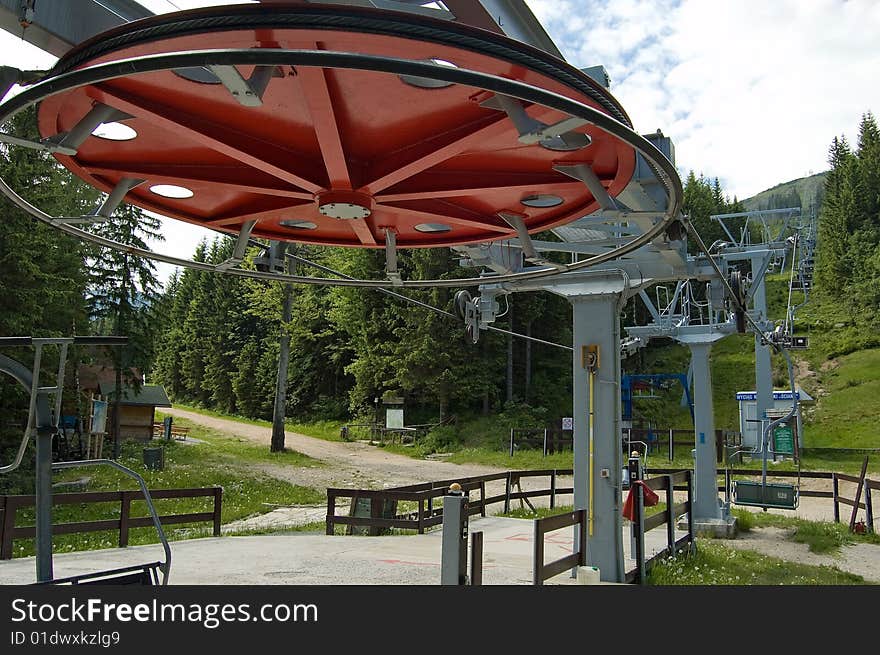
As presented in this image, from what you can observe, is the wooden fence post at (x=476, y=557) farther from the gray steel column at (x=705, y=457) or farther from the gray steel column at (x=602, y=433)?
the gray steel column at (x=705, y=457)

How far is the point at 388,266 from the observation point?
5160 millimetres

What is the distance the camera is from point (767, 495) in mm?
13828

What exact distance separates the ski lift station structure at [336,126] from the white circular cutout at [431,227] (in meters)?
0.03

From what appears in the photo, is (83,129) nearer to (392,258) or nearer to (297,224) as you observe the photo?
(297,224)

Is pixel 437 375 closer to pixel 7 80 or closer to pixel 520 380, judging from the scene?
pixel 520 380

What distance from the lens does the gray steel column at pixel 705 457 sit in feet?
46.3

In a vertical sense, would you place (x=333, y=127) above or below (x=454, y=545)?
above

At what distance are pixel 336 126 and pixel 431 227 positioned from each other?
2011 mm

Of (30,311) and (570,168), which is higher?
(30,311)

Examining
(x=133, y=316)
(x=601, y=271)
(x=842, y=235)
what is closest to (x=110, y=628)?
(x=601, y=271)

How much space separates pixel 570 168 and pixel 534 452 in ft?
90.0

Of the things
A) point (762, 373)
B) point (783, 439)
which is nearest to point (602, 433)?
point (783, 439)

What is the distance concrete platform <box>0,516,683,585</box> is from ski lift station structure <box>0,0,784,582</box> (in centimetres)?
467

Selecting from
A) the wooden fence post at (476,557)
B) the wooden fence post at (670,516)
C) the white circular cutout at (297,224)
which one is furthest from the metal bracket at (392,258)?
the wooden fence post at (670,516)
